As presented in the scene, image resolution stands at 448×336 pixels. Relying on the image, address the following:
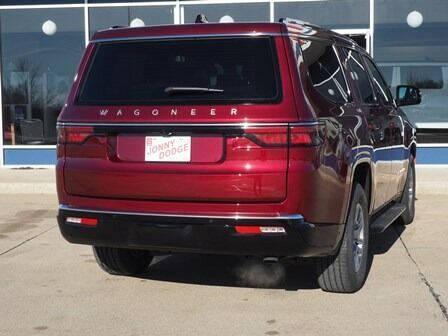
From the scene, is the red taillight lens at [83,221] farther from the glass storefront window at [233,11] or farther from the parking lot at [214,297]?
the glass storefront window at [233,11]

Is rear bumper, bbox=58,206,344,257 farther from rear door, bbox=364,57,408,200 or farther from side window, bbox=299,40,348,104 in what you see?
rear door, bbox=364,57,408,200

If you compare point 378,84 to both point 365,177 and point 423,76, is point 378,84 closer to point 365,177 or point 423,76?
point 365,177

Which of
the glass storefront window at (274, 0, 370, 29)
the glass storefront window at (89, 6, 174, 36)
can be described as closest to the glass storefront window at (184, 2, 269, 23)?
the glass storefront window at (274, 0, 370, 29)

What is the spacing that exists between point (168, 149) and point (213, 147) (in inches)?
12.1

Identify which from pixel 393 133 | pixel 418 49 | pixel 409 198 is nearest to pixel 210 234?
pixel 393 133

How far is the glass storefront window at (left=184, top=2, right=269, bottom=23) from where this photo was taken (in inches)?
507

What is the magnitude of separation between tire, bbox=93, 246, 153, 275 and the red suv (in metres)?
0.74

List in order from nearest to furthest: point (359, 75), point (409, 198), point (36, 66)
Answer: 1. point (359, 75)
2. point (409, 198)
3. point (36, 66)

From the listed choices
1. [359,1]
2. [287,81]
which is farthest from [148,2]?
[287,81]

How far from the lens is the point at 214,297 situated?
5031mm

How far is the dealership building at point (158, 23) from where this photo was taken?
41.2 feet

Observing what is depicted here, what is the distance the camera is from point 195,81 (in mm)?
4484

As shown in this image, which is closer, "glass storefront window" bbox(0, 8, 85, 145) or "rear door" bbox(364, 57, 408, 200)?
"rear door" bbox(364, 57, 408, 200)

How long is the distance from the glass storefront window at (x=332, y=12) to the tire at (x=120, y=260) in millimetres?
8013
